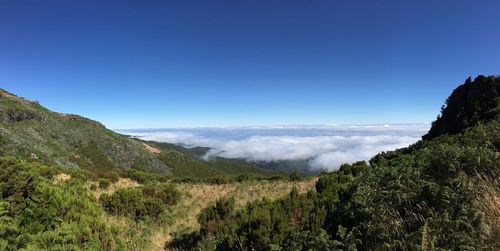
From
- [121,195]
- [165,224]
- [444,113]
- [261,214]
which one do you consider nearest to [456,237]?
[261,214]

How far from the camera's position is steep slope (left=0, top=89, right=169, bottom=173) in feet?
223

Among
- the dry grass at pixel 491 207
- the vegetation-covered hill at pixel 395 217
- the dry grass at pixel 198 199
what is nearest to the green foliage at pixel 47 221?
the dry grass at pixel 198 199

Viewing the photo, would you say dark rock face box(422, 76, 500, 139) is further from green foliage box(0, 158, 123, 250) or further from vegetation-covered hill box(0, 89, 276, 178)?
vegetation-covered hill box(0, 89, 276, 178)

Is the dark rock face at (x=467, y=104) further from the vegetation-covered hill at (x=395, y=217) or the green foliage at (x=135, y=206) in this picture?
the green foliage at (x=135, y=206)

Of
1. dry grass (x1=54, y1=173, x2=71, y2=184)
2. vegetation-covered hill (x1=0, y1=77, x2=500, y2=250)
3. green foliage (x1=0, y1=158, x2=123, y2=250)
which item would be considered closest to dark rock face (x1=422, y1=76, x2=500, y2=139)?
vegetation-covered hill (x1=0, y1=77, x2=500, y2=250)

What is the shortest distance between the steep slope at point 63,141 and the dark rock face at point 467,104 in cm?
6403

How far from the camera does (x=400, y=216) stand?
5977 mm

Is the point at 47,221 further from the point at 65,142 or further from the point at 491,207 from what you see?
the point at 65,142

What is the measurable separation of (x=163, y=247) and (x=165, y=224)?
2.55 meters

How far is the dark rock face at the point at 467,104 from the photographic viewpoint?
34500mm

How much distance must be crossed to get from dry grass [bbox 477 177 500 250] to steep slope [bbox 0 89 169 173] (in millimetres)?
68000

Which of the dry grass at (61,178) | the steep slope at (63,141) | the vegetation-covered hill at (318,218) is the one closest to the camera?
the vegetation-covered hill at (318,218)

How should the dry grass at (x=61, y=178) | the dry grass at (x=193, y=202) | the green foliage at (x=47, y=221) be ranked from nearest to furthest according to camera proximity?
1. the green foliage at (x=47, y=221)
2. the dry grass at (x=193, y=202)
3. the dry grass at (x=61, y=178)

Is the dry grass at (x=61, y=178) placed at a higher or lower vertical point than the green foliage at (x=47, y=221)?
lower
